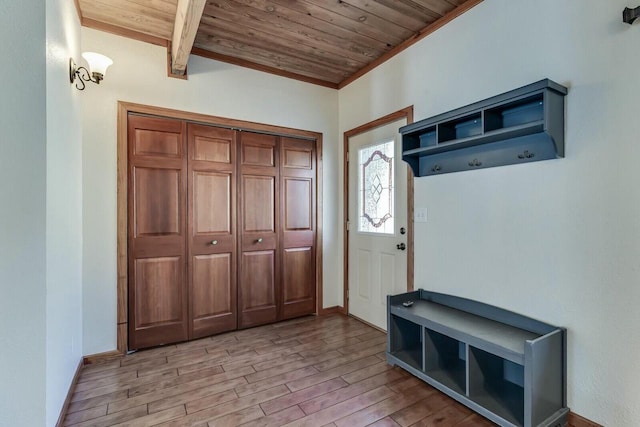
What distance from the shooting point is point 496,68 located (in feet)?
7.00

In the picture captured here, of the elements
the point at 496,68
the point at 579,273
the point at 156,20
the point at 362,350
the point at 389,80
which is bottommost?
the point at 362,350

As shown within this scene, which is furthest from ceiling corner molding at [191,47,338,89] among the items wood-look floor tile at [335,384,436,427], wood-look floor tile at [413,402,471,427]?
wood-look floor tile at [413,402,471,427]

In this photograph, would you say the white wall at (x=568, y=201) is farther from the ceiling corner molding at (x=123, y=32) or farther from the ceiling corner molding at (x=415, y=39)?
the ceiling corner molding at (x=123, y=32)

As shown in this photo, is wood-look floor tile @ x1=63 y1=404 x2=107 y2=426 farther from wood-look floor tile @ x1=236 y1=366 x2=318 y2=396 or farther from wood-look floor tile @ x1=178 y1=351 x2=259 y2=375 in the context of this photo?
wood-look floor tile @ x1=236 y1=366 x2=318 y2=396

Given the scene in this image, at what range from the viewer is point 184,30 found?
2213 millimetres

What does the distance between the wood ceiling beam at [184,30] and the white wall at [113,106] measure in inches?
7.3

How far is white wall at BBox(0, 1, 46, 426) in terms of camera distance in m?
1.27

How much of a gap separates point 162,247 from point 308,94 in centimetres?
227

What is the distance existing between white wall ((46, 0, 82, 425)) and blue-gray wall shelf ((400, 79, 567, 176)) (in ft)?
7.54

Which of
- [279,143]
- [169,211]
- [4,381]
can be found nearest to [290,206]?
[279,143]

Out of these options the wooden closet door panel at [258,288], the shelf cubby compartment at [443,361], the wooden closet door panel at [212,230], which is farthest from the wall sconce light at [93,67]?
the shelf cubby compartment at [443,361]

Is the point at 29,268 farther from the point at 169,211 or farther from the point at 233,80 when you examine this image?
the point at 233,80

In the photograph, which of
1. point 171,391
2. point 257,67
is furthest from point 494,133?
point 171,391

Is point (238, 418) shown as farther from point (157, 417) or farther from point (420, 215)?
point (420, 215)
